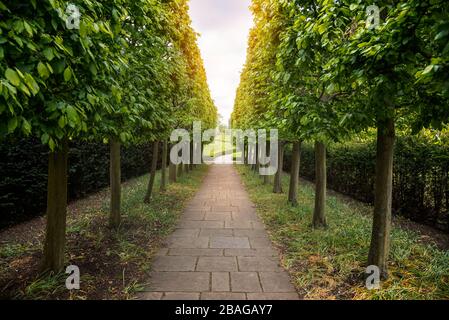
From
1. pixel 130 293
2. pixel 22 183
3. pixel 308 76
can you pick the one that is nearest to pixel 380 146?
pixel 308 76

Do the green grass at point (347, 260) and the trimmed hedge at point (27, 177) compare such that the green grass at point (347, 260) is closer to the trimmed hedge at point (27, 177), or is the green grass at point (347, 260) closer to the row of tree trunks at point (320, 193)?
the row of tree trunks at point (320, 193)

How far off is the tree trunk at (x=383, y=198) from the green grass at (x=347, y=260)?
12.0 inches

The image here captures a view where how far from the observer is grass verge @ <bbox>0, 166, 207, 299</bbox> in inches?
157

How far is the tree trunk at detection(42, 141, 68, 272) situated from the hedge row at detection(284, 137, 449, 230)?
25.4 ft

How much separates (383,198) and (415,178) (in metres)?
4.17

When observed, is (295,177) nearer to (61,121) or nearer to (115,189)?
(115,189)

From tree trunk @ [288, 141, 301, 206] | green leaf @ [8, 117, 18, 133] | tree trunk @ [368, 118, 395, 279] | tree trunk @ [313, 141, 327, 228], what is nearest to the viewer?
green leaf @ [8, 117, 18, 133]

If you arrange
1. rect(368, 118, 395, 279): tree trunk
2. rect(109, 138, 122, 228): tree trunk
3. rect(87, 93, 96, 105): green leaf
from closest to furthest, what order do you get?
1. rect(87, 93, 96, 105): green leaf
2. rect(368, 118, 395, 279): tree trunk
3. rect(109, 138, 122, 228): tree trunk

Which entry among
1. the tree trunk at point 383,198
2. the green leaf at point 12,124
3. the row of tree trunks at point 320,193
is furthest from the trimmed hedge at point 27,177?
the row of tree trunks at point 320,193

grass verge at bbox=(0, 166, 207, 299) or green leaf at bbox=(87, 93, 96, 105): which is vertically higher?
green leaf at bbox=(87, 93, 96, 105)

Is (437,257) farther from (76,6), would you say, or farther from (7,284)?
(7,284)

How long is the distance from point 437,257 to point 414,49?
4014 mm

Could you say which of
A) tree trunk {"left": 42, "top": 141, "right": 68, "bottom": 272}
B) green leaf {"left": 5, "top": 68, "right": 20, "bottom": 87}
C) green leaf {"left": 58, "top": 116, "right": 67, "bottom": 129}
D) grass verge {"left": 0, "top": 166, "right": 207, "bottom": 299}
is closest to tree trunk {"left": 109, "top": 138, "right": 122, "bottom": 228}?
grass verge {"left": 0, "top": 166, "right": 207, "bottom": 299}

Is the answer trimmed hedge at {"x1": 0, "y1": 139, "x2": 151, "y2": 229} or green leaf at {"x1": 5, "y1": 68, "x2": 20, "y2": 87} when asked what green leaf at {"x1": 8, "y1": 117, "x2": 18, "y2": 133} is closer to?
green leaf at {"x1": 5, "y1": 68, "x2": 20, "y2": 87}
